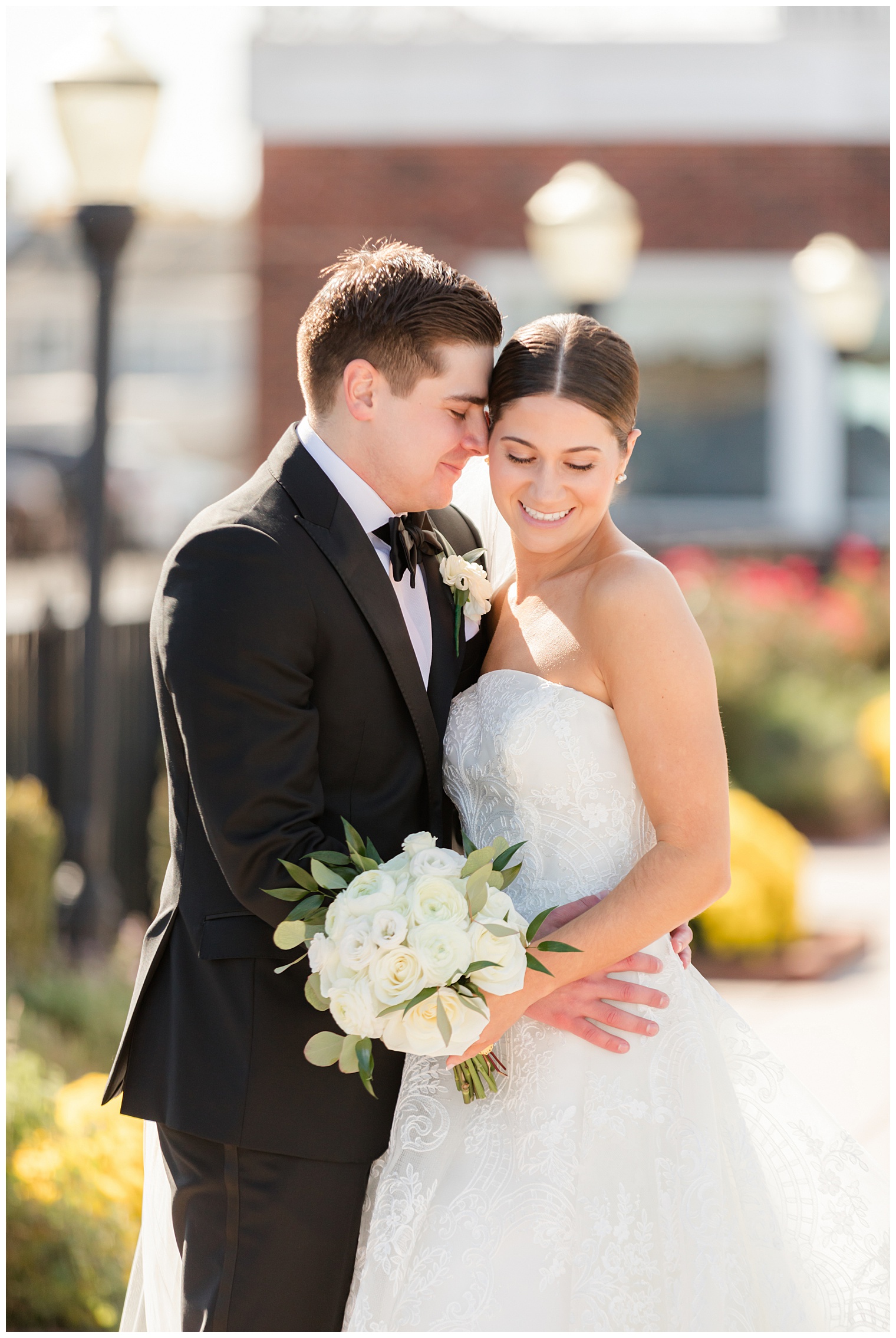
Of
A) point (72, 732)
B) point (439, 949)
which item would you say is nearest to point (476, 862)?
point (439, 949)

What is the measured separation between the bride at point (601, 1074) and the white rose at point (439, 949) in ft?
0.91

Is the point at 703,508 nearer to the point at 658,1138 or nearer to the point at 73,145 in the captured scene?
the point at 73,145

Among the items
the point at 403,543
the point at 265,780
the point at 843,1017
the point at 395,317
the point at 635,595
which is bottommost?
the point at 843,1017

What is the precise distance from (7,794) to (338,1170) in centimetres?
426

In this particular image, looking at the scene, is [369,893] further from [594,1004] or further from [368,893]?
[594,1004]

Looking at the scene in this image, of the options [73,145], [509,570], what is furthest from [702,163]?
[509,570]

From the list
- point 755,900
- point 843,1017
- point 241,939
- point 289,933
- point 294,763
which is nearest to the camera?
point 289,933

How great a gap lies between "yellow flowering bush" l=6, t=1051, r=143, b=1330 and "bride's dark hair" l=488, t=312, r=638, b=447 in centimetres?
240

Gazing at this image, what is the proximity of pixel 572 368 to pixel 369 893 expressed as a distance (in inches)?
45.1

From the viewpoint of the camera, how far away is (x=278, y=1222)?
2676mm

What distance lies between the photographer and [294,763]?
261 centimetres

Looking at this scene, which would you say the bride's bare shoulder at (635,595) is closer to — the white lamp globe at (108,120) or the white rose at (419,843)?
the white rose at (419,843)

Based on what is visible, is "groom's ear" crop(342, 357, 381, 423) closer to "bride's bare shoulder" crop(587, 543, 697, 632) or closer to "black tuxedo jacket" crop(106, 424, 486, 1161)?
"black tuxedo jacket" crop(106, 424, 486, 1161)

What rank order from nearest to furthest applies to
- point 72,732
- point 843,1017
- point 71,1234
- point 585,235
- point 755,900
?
point 71,1234
point 843,1017
point 755,900
point 72,732
point 585,235
